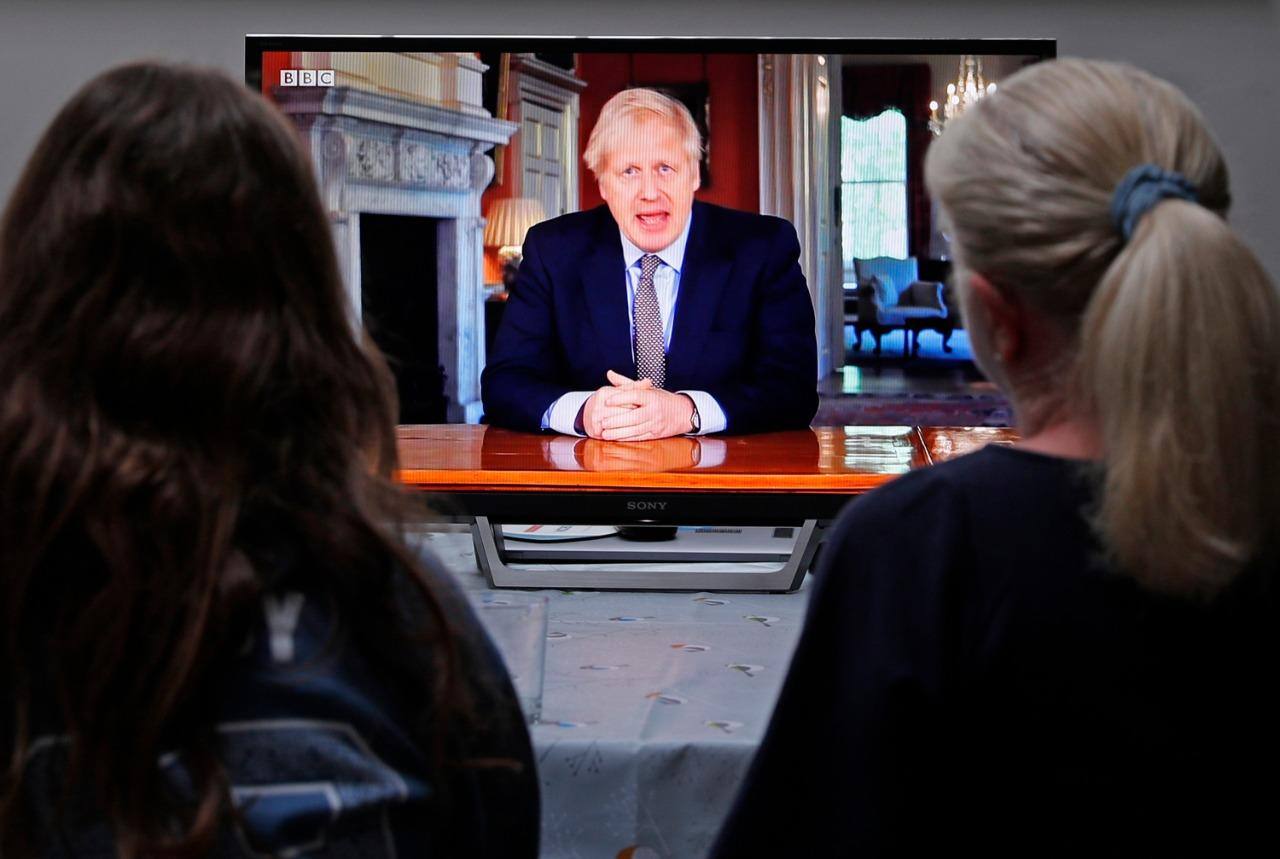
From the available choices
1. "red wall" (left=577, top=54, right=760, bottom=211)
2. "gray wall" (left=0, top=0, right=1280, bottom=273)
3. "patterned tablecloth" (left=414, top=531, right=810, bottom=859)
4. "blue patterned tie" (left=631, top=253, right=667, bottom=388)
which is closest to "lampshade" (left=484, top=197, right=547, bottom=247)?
"red wall" (left=577, top=54, right=760, bottom=211)

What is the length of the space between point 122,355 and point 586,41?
2.28 meters

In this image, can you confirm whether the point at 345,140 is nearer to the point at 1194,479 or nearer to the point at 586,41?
the point at 586,41

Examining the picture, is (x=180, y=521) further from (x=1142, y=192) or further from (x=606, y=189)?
(x=606, y=189)

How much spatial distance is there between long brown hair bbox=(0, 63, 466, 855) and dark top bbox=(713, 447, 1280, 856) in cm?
31

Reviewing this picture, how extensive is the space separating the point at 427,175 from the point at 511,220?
10.6 inches

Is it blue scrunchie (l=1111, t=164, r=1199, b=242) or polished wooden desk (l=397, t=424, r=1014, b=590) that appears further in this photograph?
polished wooden desk (l=397, t=424, r=1014, b=590)

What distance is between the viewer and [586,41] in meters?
2.92

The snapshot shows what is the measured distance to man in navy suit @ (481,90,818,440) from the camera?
2621mm

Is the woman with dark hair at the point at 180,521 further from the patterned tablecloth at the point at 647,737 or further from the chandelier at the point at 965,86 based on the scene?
the chandelier at the point at 965,86

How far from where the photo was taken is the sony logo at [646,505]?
2139mm

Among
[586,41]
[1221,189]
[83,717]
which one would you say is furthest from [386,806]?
[586,41]

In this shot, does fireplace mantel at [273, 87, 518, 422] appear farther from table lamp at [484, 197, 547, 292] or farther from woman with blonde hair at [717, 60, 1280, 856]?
woman with blonde hair at [717, 60, 1280, 856]

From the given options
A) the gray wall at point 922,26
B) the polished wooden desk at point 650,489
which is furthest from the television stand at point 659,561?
the gray wall at point 922,26

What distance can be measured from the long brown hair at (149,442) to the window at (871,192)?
2.27m
